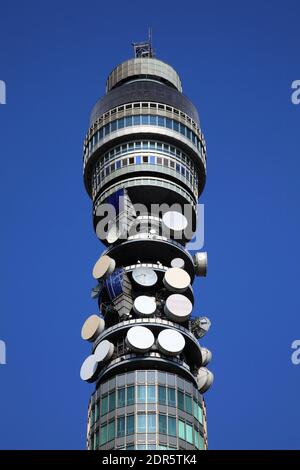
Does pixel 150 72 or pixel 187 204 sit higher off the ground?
pixel 150 72

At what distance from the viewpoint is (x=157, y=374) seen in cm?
12900

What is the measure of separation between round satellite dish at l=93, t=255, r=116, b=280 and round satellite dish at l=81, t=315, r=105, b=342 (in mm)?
4993

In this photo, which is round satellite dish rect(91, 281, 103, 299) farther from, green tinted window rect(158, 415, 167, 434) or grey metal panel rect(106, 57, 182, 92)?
grey metal panel rect(106, 57, 182, 92)

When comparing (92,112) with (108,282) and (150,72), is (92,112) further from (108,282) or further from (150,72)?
(108,282)

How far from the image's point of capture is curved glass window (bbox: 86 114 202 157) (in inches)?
5886

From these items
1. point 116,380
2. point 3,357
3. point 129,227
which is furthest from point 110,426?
point 129,227

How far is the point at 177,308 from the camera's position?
133 m

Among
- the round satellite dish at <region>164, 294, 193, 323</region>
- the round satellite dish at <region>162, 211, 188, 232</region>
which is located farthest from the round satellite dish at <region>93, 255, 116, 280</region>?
the round satellite dish at <region>162, 211, 188, 232</region>

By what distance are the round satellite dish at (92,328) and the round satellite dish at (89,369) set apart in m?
2.27

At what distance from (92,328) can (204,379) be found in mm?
14539

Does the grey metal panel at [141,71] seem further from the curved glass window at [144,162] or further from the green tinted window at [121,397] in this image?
the green tinted window at [121,397]
